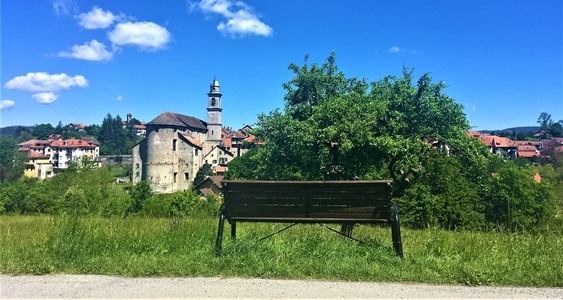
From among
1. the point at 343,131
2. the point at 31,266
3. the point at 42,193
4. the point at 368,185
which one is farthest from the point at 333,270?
the point at 42,193

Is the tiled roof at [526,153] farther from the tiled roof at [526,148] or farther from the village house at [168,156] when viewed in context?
the village house at [168,156]

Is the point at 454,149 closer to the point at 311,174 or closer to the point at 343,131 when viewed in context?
the point at 343,131

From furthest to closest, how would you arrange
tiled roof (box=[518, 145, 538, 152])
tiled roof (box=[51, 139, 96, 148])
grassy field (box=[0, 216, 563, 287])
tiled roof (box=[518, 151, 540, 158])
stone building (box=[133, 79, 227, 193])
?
1. tiled roof (box=[51, 139, 96, 148])
2. tiled roof (box=[518, 145, 538, 152])
3. tiled roof (box=[518, 151, 540, 158])
4. stone building (box=[133, 79, 227, 193])
5. grassy field (box=[0, 216, 563, 287])

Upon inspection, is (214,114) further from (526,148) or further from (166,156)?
(526,148)

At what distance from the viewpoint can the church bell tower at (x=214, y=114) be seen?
93.6 metres

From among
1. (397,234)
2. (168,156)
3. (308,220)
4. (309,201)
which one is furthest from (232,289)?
(168,156)

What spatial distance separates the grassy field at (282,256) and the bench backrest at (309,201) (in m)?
0.39

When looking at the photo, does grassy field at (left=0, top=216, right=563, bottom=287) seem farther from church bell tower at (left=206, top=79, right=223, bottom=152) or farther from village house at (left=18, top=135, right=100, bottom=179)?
village house at (left=18, top=135, right=100, bottom=179)

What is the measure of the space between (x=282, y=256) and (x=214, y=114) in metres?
93.1

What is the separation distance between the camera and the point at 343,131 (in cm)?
1141

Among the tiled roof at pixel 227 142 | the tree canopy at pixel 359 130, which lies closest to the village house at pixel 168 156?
the tiled roof at pixel 227 142

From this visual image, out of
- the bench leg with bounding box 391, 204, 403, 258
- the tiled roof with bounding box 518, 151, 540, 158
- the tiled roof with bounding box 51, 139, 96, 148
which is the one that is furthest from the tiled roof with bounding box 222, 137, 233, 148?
the bench leg with bounding box 391, 204, 403, 258

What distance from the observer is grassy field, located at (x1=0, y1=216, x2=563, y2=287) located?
3.81 metres

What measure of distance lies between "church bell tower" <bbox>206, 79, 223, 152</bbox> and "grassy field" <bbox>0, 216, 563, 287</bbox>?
9037 cm
